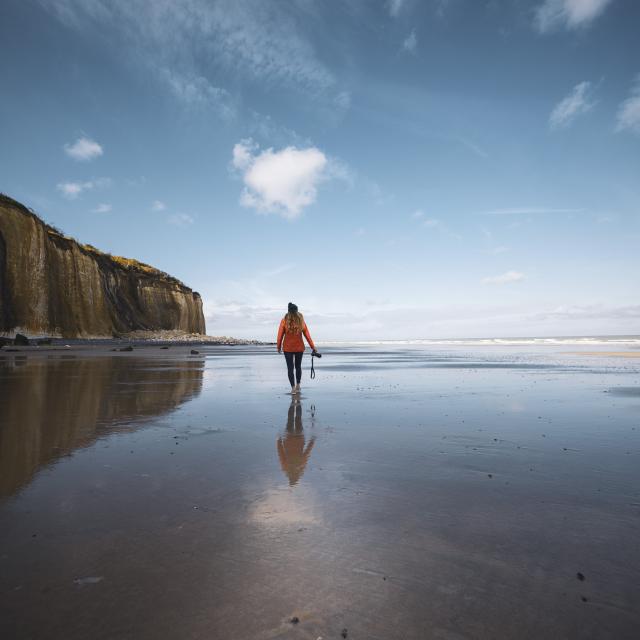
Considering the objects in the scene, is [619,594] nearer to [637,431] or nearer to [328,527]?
[328,527]

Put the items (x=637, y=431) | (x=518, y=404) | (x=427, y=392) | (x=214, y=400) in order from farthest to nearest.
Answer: (x=427, y=392) → (x=214, y=400) → (x=518, y=404) → (x=637, y=431)

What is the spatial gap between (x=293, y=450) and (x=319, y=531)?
2039 millimetres

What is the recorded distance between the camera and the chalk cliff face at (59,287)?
38094mm

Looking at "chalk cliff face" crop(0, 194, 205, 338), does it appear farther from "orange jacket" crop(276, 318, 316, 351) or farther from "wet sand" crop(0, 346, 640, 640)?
"wet sand" crop(0, 346, 640, 640)

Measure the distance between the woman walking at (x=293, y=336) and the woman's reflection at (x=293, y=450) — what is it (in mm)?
3690

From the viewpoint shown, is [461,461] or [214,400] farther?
[214,400]

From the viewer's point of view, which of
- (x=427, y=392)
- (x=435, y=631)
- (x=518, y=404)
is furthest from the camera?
(x=427, y=392)

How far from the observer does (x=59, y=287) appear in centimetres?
4634

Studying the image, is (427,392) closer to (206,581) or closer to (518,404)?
(518,404)

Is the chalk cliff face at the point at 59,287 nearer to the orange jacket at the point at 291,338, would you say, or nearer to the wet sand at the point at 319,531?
the orange jacket at the point at 291,338

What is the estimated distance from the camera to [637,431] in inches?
213

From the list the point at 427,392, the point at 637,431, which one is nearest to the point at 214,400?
the point at 427,392

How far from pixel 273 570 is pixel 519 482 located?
2.33 metres

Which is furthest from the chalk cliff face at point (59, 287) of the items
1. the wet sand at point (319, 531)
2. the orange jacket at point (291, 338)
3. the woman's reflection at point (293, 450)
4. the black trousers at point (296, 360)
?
the woman's reflection at point (293, 450)
